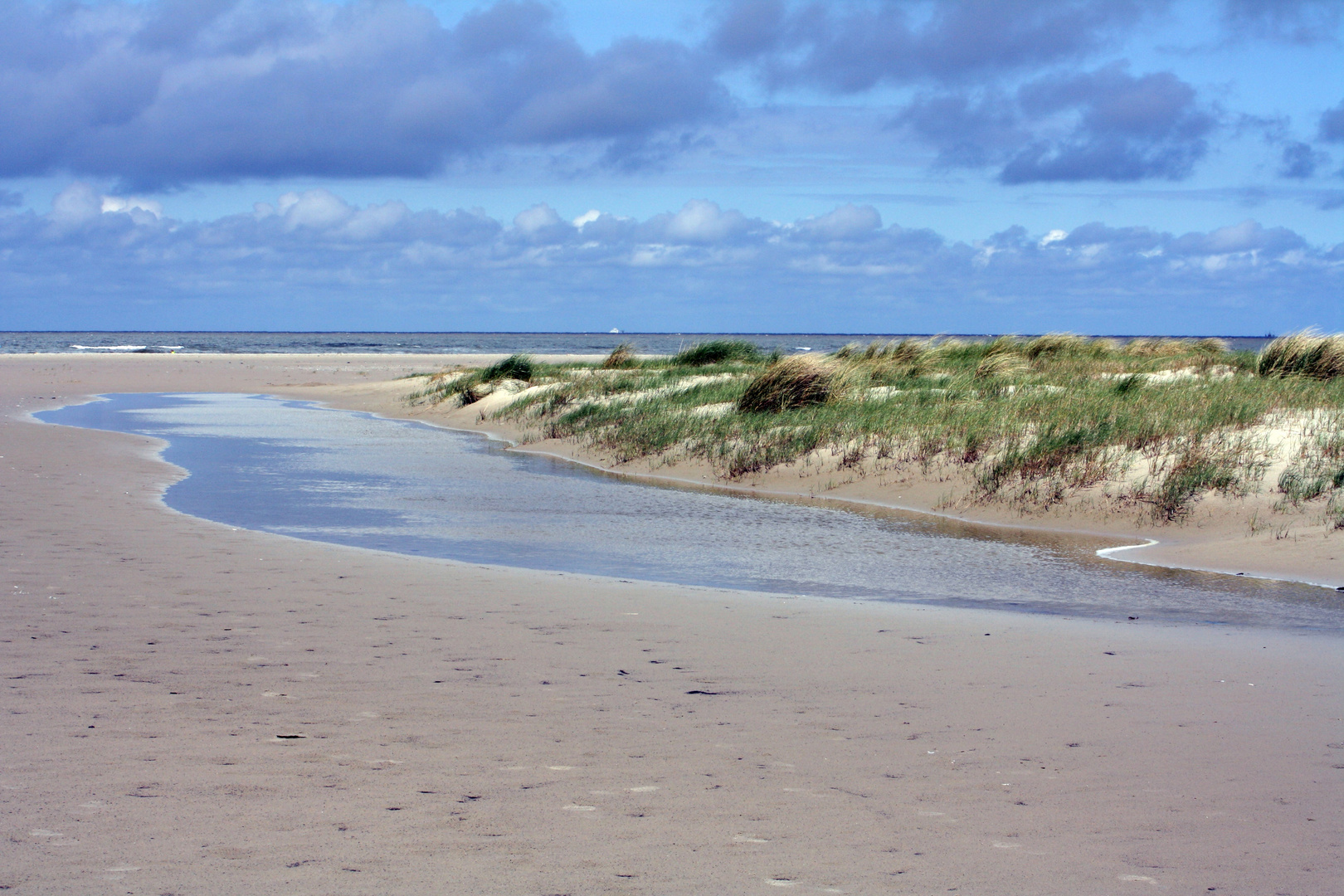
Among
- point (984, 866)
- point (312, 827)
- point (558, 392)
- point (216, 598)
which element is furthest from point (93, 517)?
point (558, 392)

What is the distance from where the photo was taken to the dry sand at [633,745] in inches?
124

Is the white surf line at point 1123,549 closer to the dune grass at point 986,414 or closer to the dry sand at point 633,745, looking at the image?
the dune grass at point 986,414

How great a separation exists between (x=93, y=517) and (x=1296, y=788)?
9.38 m

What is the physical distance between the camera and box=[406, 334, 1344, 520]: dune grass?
11578 millimetres

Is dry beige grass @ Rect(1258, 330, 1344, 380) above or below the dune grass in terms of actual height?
above

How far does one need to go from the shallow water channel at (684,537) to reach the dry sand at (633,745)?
921mm

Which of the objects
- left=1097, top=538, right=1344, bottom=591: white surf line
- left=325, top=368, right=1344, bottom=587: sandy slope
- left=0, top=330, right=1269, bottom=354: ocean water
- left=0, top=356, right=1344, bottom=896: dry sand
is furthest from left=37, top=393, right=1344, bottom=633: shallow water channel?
left=0, top=330, right=1269, bottom=354: ocean water

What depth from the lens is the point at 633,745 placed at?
4109mm

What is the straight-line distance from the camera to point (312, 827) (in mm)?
3307

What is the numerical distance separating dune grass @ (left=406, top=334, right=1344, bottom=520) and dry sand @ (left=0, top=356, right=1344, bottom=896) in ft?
17.9

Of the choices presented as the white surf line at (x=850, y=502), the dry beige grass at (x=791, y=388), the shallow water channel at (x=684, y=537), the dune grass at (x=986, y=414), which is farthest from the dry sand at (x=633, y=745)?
the dry beige grass at (x=791, y=388)

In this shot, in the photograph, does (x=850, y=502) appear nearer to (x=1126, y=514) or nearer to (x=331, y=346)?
(x=1126, y=514)

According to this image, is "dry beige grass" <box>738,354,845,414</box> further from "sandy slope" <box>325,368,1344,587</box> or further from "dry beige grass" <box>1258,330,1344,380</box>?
"dry beige grass" <box>1258,330,1344,380</box>

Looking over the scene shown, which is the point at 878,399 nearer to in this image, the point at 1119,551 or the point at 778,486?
the point at 778,486
